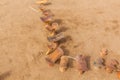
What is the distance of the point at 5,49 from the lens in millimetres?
3291

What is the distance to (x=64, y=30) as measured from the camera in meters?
3.59

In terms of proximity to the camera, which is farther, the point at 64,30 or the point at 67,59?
the point at 64,30

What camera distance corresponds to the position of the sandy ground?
2951 millimetres

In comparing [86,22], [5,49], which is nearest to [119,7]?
[86,22]

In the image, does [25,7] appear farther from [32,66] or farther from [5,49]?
[32,66]

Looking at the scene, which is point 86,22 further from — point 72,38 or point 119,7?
point 119,7

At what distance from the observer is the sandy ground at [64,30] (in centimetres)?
295

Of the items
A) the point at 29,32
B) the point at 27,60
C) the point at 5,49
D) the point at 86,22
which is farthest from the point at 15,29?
the point at 86,22

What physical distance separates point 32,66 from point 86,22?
1.21m

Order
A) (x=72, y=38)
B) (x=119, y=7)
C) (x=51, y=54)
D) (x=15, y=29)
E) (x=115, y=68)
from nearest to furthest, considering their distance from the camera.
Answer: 1. (x=115, y=68)
2. (x=51, y=54)
3. (x=72, y=38)
4. (x=15, y=29)
5. (x=119, y=7)

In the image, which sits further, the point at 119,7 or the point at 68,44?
the point at 119,7

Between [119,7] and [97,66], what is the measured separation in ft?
4.95

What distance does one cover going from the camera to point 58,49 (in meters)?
3.14

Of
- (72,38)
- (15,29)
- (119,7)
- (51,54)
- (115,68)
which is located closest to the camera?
(115,68)
